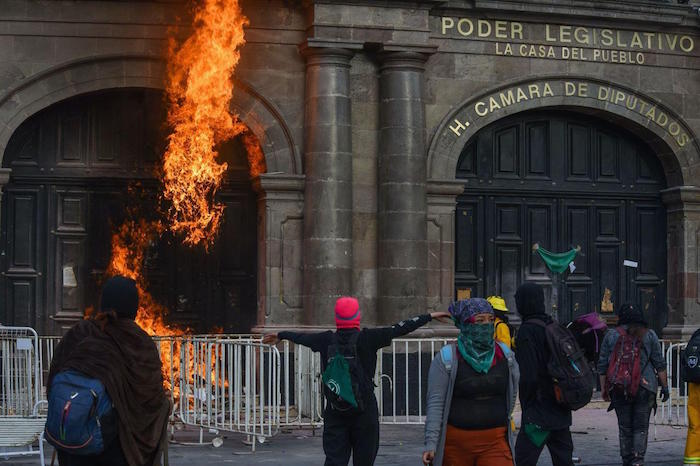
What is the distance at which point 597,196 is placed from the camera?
18266mm

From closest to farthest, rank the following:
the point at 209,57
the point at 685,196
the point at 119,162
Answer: the point at 209,57 < the point at 119,162 < the point at 685,196

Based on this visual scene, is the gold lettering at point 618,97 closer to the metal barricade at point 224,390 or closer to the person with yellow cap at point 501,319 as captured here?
the person with yellow cap at point 501,319

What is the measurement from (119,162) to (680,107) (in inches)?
318

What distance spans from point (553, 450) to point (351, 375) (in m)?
1.73

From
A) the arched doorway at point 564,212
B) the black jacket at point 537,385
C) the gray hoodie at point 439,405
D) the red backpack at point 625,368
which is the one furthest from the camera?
the arched doorway at point 564,212

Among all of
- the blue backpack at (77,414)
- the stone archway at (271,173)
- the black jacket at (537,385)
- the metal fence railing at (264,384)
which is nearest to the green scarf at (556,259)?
the metal fence railing at (264,384)

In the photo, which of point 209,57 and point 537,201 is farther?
point 537,201

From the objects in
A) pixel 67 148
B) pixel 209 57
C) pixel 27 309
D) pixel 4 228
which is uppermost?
pixel 209 57

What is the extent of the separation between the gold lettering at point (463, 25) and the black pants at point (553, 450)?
8.78 m

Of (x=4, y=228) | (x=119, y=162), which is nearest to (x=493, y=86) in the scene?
(x=119, y=162)

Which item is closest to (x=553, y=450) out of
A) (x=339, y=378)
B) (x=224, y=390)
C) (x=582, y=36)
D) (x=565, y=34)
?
(x=339, y=378)

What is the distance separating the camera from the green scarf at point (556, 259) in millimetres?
17922

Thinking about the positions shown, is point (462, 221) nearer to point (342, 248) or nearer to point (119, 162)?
point (342, 248)

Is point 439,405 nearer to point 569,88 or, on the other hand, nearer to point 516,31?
point 516,31
